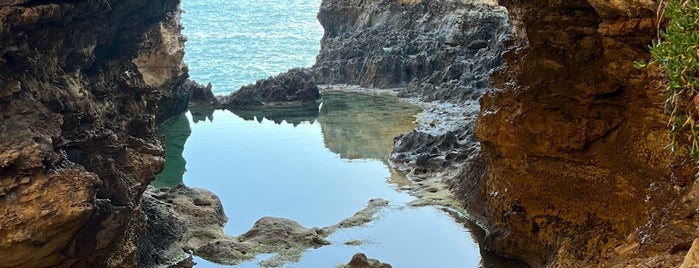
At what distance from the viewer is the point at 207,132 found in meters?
28.0

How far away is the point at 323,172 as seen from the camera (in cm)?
1978

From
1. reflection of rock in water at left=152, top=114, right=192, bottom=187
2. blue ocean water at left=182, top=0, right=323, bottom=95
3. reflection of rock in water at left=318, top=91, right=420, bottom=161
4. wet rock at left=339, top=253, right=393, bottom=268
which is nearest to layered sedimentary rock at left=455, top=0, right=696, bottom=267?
wet rock at left=339, top=253, right=393, bottom=268

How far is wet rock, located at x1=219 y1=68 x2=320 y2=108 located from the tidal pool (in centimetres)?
130

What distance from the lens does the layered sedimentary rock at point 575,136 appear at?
30.1 ft

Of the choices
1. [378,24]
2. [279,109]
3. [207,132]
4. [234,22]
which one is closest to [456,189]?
[207,132]

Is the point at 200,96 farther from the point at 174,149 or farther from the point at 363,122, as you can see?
the point at 174,149

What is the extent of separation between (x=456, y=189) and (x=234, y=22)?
185 ft

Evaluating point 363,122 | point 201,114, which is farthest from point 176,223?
point 201,114

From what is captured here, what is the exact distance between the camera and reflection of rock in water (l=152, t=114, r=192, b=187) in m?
19.5

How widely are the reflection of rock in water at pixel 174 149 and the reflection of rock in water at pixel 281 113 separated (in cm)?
269

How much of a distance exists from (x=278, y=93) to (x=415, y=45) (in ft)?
25.8

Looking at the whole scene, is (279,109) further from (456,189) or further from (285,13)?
(285,13)

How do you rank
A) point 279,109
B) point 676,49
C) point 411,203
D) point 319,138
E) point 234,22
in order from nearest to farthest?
point 676,49, point 411,203, point 319,138, point 279,109, point 234,22

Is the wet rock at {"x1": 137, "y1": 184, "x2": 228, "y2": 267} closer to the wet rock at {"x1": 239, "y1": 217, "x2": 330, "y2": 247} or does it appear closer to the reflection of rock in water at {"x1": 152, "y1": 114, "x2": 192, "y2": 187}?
the wet rock at {"x1": 239, "y1": 217, "x2": 330, "y2": 247}
